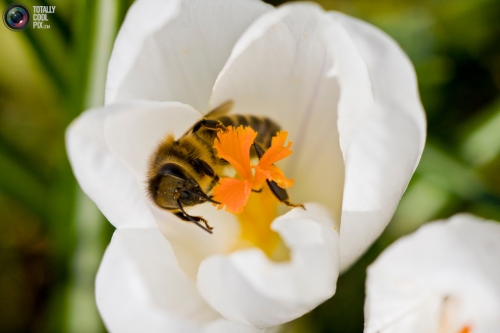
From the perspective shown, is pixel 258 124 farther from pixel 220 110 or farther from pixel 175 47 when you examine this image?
pixel 175 47

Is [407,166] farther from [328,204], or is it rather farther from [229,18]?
[229,18]

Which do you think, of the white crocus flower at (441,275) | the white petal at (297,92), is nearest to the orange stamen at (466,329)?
the white crocus flower at (441,275)

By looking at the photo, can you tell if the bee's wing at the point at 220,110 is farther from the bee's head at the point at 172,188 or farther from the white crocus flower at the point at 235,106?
the bee's head at the point at 172,188

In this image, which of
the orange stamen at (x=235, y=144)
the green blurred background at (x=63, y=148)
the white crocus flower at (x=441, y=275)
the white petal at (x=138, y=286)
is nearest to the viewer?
the white crocus flower at (x=441, y=275)

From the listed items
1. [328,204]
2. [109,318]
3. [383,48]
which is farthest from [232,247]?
[383,48]

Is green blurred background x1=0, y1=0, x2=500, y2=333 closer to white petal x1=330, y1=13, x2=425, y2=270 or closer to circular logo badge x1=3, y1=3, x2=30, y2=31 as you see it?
circular logo badge x1=3, y1=3, x2=30, y2=31

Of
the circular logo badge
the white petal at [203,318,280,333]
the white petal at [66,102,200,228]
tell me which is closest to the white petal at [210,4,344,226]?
the white petal at [66,102,200,228]
